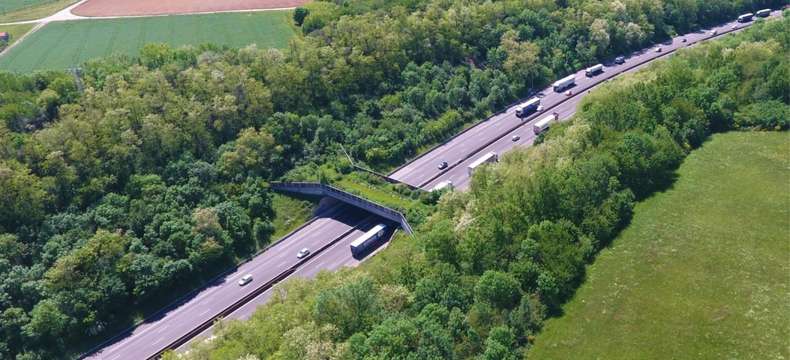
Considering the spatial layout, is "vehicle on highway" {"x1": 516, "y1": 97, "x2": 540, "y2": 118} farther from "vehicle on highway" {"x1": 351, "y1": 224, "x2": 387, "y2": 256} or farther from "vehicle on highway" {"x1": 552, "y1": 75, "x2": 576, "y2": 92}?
"vehicle on highway" {"x1": 351, "y1": 224, "x2": 387, "y2": 256}

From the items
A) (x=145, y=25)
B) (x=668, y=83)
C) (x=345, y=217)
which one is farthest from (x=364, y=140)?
(x=145, y=25)

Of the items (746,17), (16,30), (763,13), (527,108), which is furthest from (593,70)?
(16,30)

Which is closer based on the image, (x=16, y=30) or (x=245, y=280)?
(x=245, y=280)

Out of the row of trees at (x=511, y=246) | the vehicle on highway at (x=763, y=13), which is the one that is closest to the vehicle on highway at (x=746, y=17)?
the vehicle on highway at (x=763, y=13)

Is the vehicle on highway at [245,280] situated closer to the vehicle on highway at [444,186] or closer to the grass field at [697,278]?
the vehicle on highway at [444,186]

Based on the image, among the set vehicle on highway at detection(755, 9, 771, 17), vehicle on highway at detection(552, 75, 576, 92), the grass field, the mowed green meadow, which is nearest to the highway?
vehicle on highway at detection(552, 75, 576, 92)

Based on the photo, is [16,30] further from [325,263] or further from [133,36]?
[325,263]
